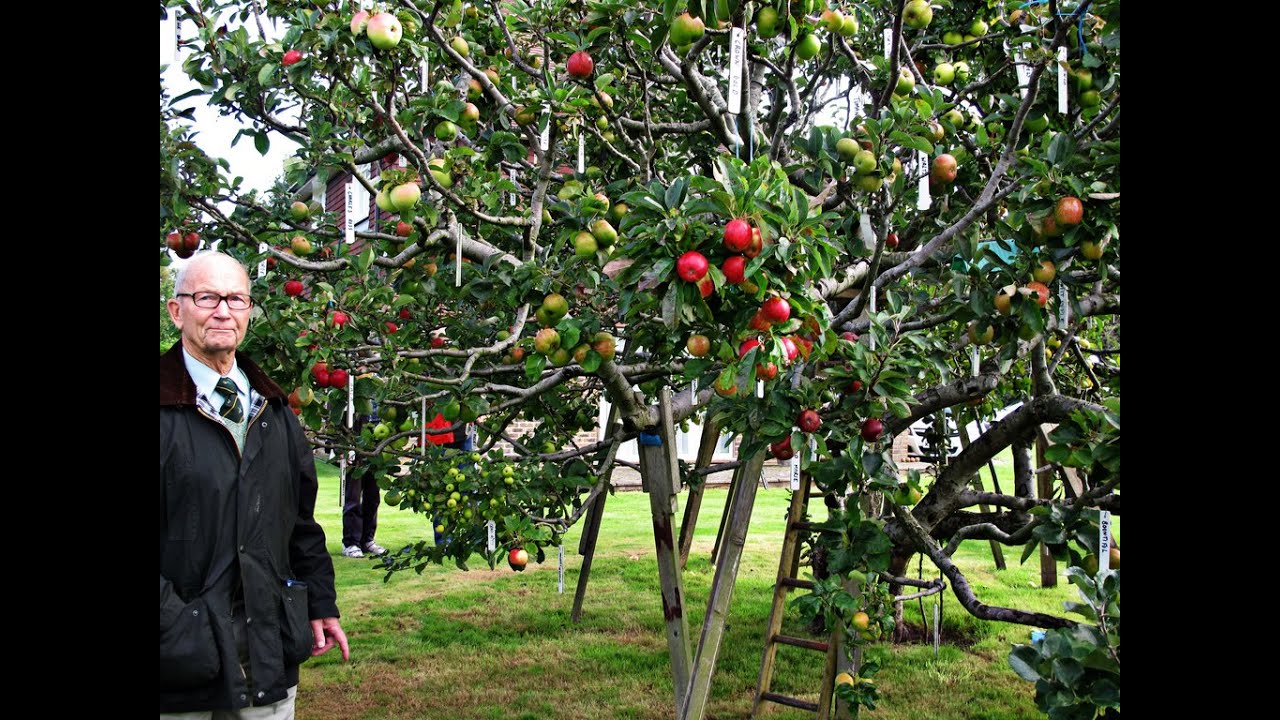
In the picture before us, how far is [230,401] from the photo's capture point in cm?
219

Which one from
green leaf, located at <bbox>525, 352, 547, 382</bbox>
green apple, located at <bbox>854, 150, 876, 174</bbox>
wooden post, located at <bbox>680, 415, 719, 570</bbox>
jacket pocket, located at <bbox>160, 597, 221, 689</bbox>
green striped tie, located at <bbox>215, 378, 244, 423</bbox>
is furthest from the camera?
wooden post, located at <bbox>680, 415, 719, 570</bbox>

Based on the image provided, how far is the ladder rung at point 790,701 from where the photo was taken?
412cm

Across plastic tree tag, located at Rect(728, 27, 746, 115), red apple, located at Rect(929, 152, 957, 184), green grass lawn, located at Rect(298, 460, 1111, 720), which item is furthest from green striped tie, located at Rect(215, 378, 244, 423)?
green grass lawn, located at Rect(298, 460, 1111, 720)

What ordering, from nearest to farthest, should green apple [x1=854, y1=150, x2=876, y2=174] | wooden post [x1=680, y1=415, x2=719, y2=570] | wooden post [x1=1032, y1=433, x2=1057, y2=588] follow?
1. green apple [x1=854, y1=150, x2=876, y2=174]
2. wooden post [x1=680, y1=415, x2=719, y2=570]
3. wooden post [x1=1032, y1=433, x2=1057, y2=588]

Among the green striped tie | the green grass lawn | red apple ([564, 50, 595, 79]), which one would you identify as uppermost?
red apple ([564, 50, 595, 79])

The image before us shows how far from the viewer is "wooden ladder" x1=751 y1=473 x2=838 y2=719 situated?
12.9 feet

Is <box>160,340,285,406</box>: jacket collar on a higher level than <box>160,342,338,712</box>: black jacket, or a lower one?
higher

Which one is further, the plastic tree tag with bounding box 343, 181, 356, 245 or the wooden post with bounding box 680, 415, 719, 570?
the wooden post with bounding box 680, 415, 719, 570

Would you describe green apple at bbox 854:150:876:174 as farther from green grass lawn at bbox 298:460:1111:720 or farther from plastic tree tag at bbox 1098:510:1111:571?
green grass lawn at bbox 298:460:1111:720

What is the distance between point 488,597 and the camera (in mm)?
6910

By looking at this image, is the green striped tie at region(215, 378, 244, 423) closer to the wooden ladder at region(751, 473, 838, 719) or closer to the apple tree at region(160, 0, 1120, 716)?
the apple tree at region(160, 0, 1120, 716)

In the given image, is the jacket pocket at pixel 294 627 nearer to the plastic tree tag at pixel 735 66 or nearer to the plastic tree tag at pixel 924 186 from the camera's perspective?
the plastic tree tag at pixel 735 66
